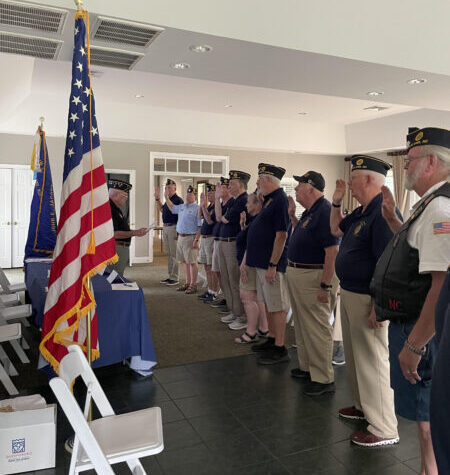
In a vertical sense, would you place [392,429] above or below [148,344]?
below

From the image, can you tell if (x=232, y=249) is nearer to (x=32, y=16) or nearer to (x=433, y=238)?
(x=32, y=16)

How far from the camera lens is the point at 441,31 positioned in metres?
4.15

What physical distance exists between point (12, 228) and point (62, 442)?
25.5ft

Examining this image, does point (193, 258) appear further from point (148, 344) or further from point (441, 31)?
point (441, 31)

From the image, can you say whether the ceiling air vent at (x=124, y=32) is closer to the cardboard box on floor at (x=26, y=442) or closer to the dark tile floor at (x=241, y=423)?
the cardboard box on floor at (x=26, y=442)

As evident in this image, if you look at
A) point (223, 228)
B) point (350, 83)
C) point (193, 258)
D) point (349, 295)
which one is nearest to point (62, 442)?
point (349, 295)

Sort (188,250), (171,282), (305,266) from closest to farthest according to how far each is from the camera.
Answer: (305,266) → (188,250) → (171,282)

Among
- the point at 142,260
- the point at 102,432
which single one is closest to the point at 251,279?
the point at 102,432

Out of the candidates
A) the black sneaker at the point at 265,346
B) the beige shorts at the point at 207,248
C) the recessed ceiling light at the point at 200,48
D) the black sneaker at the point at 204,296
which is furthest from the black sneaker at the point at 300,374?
the beige shorts at the point at 207,248

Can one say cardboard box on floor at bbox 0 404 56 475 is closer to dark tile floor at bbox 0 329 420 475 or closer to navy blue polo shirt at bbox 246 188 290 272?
dark tile floor at bbox 0 329 420 475

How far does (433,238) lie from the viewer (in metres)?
1.71

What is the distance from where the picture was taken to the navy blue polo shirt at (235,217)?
517 cm

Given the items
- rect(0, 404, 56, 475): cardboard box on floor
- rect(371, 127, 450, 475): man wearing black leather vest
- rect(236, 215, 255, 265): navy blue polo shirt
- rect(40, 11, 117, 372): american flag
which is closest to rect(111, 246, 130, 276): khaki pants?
rect(236, 215, 255, 265): navy blue polo shirt

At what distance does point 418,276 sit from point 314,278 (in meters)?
1.42
